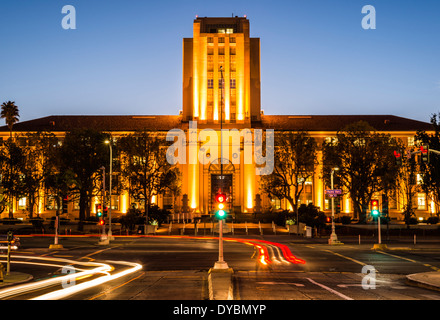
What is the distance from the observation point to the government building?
88438 mm

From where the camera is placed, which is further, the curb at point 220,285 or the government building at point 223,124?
the government building at point 223,124

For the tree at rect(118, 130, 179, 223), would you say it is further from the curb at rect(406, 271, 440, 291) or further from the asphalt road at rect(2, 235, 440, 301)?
the curb at rect(406, 271, 440, 291)

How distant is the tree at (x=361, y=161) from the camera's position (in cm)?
6375

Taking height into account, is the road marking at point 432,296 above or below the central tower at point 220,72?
below

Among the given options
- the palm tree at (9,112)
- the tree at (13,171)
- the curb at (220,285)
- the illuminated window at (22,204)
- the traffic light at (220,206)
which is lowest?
the curb at (220,285)

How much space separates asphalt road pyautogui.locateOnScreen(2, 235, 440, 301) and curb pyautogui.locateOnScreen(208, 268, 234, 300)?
0.34m

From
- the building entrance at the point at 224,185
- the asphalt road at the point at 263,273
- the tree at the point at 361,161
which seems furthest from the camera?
the building entrance at the point at 224,185

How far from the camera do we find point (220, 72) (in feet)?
304

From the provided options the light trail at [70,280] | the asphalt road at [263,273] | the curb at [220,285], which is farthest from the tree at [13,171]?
the curb at [220,285]

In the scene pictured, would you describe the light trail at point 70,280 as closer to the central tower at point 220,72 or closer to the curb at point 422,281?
the curb at point 422,281

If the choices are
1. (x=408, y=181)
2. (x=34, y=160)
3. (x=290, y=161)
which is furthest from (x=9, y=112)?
(x=408, y=181)

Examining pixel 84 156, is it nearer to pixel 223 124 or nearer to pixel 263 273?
pixel 223 124
